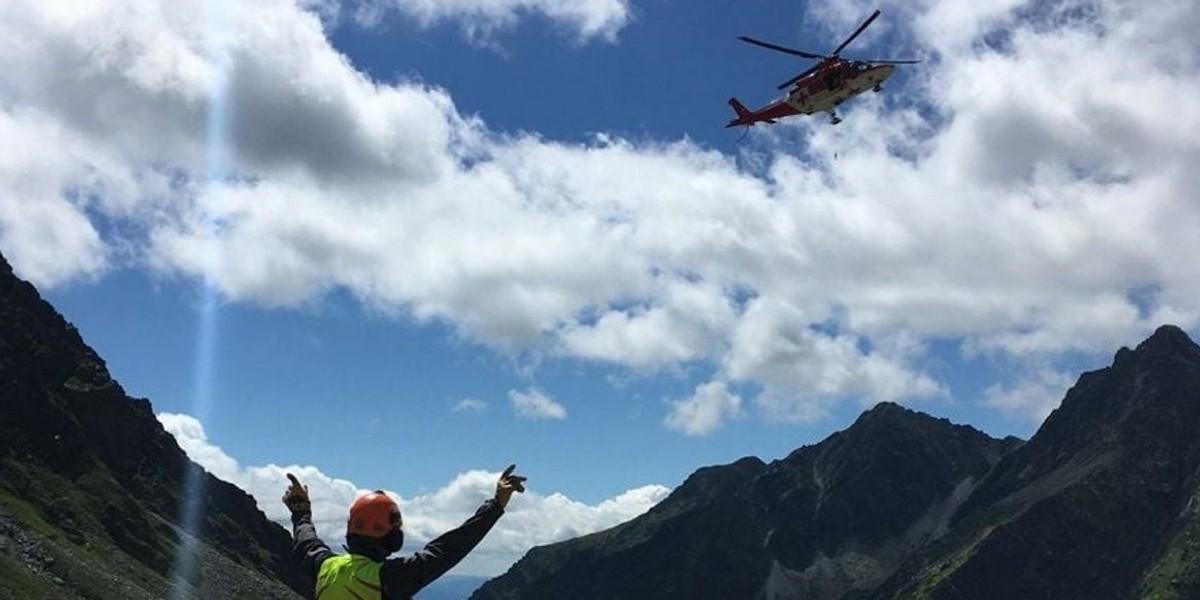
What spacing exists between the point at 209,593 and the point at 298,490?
20301 cm

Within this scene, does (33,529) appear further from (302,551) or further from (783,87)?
(302,551)

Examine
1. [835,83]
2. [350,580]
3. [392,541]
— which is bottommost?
[350,580]

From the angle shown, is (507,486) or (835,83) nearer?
(507,486)

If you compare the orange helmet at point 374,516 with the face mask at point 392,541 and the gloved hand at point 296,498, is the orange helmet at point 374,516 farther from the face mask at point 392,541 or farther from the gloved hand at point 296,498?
the gloved hand at point 296,498

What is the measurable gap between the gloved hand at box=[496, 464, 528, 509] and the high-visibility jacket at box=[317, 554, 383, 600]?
1380mm

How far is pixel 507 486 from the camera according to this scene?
9.83 m

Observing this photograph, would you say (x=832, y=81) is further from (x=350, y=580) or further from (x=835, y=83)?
(x=350, y=580)

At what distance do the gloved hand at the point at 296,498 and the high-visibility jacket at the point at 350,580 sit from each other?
148cm

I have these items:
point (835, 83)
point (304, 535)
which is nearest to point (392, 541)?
point (304, 535)

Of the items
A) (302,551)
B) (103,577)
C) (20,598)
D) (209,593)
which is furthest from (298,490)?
(209,593)

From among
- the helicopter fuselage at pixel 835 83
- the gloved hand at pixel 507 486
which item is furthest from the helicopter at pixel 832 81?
the gloved hand at pixel 507 486

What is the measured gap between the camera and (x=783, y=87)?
81.0m

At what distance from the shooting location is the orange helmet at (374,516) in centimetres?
909

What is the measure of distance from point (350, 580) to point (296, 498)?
182 cm
